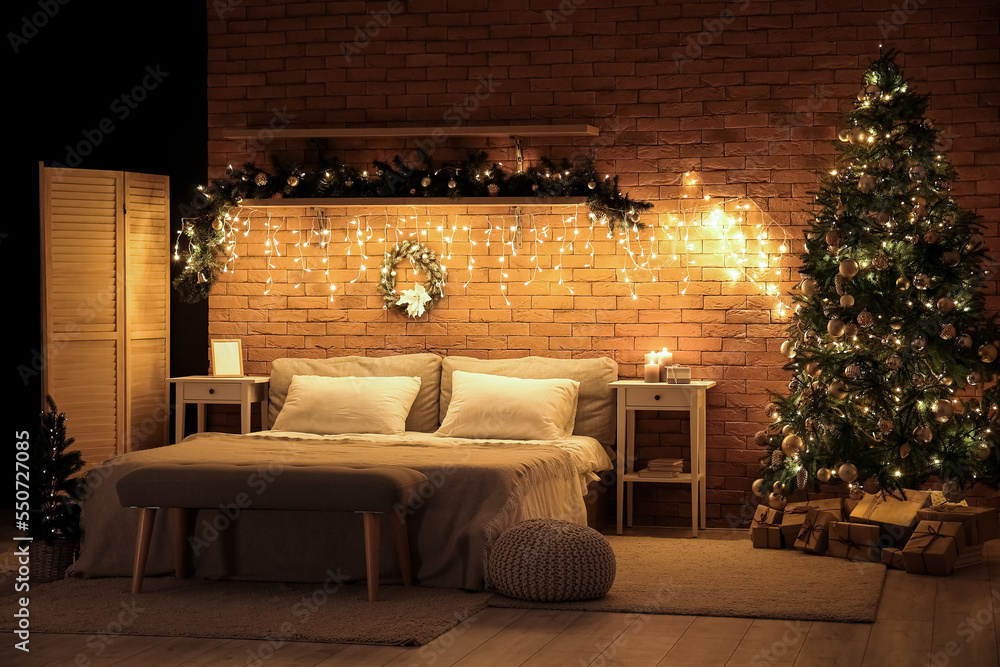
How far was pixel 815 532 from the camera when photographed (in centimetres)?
555

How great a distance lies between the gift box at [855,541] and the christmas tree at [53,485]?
336 centimetres

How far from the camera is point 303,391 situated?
6320 mm

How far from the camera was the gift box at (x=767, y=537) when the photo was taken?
18.7 feet

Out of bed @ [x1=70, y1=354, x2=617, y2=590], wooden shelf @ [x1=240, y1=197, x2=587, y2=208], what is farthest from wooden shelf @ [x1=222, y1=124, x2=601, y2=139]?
bed @ [x1=70, y1=354, x2=617, y2=590]

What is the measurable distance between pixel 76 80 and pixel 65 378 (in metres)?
1.82

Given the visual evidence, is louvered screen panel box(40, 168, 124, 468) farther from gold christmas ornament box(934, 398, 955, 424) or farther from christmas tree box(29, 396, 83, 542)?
gold christmas ornament box(934, 398, 955, 424)

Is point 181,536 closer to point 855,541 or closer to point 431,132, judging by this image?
point 431,132

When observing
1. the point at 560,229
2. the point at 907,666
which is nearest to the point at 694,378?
the point at 560,229

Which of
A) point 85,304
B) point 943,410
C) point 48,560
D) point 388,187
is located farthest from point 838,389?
point 85,304

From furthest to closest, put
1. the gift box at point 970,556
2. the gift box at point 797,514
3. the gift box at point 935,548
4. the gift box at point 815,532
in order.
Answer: the gift box at point 797,514 → the gift box at point 815,532 → the gift box at point 970,556 → the gift box at point 935,548

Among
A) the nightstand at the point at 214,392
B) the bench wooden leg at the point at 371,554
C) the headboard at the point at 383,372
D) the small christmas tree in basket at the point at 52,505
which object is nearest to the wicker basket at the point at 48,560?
the small christmas tree in basket at the point at 52,505

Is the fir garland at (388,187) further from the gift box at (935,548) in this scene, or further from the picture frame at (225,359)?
the gift box at (935,548)

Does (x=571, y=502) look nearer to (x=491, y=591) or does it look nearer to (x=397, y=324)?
(x=491, y=591)

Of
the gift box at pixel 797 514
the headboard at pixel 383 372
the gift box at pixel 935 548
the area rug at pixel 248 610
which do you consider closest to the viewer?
the area rug at pixel 248 610
